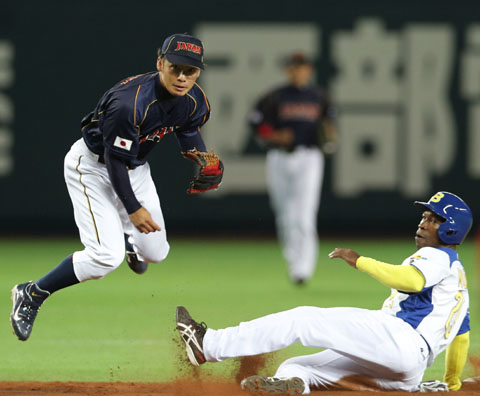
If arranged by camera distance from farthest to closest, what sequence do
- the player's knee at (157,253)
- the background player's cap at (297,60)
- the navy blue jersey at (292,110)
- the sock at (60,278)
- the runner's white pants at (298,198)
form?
the navy blue jersey at (292,110), the background player's cap at (297,60), the runner's white pants at (298,198), the player's knee at (157,253), the sock at (60,278)

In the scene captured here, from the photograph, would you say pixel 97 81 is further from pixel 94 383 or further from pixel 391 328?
pixel 391 328

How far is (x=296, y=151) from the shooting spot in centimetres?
1075

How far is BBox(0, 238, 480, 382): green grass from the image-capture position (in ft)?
21.7

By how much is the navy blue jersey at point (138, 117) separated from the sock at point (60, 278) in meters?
0.79

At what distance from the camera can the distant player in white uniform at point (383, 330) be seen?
516 centimetres

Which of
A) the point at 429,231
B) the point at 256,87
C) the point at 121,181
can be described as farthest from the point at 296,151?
the point at 429,231

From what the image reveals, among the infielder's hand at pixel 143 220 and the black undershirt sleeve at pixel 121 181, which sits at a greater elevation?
the black undershirt sleeve at pixel 121 181

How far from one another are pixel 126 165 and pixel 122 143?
0.33m

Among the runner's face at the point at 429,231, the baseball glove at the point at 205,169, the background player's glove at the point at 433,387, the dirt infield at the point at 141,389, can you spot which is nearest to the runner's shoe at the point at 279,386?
the dirt infield at the point at 141,389

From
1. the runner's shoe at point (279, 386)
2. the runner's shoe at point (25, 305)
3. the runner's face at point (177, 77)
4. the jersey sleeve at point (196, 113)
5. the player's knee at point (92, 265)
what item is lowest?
the runner's shoe at point (279, 386)

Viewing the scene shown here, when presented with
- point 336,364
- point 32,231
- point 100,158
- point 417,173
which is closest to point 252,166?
point 417,173

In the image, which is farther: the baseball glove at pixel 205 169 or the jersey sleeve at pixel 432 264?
the baseball glove at pixel 205 169

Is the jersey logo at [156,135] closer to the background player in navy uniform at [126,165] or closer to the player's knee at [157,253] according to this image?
the background player in navy uniform at [126,165]

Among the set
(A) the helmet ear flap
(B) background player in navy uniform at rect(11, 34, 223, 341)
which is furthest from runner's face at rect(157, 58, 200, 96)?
(A) the helmet ear flap
